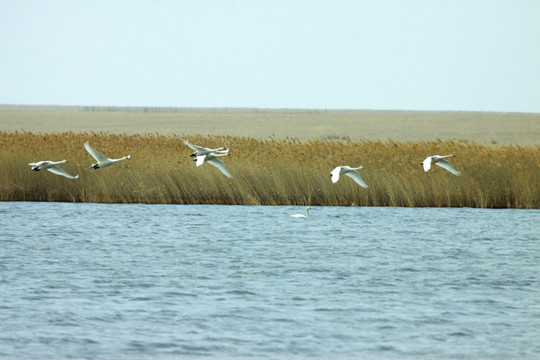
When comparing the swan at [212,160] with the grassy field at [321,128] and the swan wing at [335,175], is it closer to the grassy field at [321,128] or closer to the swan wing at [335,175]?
the swan wing at [335,175]

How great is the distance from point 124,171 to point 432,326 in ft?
43.8

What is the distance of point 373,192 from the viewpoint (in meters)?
20.6

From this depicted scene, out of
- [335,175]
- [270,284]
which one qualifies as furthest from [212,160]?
[270,284]

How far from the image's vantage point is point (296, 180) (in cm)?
2081

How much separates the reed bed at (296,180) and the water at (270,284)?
0.54m

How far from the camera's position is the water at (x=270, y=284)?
8.72m

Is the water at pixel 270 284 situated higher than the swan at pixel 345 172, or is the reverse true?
the swan at pixel 345 172

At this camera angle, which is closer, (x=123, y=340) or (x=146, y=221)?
(x=123, y=340)

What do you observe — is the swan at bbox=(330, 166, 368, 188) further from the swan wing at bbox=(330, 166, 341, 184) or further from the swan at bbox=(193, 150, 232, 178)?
the swan at bbox=(193, 150, 232, 178)

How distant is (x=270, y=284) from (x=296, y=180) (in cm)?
907

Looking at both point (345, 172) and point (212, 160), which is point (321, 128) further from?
point (345, 172)

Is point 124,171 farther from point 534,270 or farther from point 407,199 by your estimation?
point 534,270

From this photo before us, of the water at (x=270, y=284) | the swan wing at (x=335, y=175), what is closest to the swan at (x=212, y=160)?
the water at (x=270, y=284)

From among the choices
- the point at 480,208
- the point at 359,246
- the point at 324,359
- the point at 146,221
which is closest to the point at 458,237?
the point at 359,246
